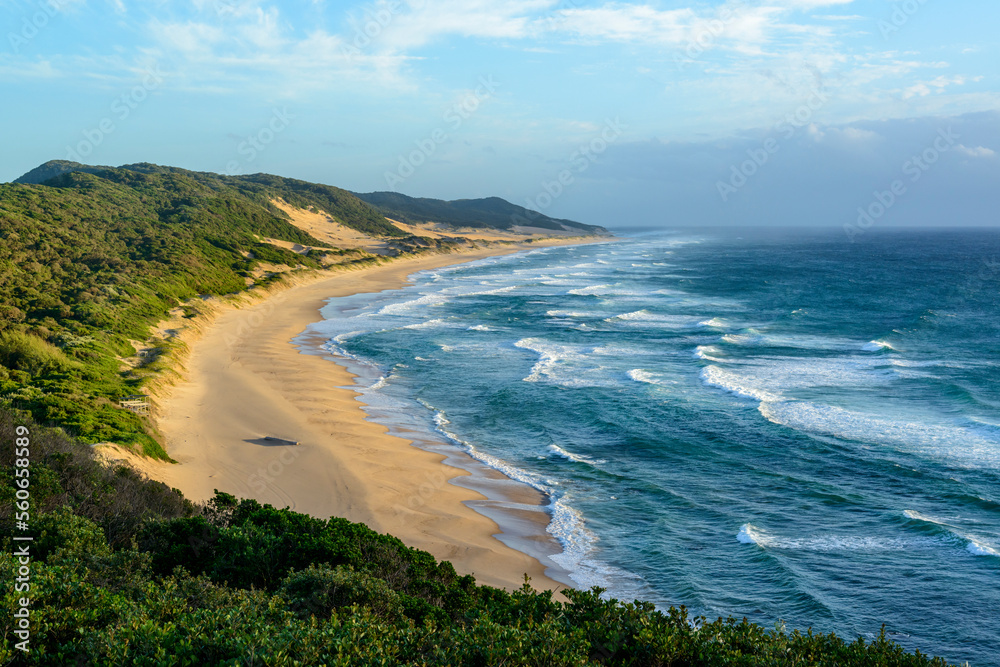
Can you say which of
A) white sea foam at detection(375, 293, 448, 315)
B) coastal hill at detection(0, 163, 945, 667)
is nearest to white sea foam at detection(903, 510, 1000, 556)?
coastal hill at detection(0, 163, 945, 667)

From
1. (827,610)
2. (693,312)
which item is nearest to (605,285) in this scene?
(693,312)

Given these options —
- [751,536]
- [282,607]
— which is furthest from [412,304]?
[282,607]

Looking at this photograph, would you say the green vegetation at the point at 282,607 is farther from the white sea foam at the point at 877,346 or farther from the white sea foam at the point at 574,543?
the white sea foam at the point at 877,346

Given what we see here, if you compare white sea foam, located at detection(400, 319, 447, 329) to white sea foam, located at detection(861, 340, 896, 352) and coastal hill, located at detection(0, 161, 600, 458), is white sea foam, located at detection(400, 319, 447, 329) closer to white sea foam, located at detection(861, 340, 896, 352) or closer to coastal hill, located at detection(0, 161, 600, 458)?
coastal hill, located at detection(0, 161, 600, 458)

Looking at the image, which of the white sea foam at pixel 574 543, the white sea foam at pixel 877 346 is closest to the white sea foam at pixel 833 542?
the white sea foam at pixel 574 543

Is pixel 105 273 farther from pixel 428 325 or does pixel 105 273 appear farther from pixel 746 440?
pixel 746 440
